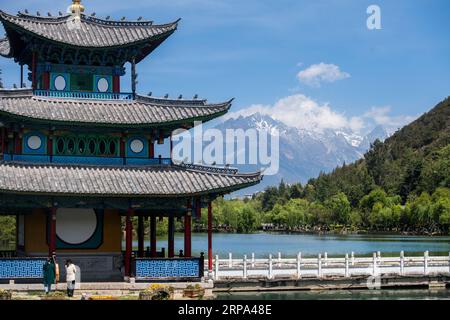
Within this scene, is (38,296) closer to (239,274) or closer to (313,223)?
(239,274)

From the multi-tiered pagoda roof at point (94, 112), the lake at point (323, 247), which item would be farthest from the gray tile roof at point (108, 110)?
the lake at point (323, 247)

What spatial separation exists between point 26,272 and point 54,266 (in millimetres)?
1697

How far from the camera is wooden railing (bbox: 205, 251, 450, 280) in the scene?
39.6 meters

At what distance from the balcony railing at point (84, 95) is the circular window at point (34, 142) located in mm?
2110

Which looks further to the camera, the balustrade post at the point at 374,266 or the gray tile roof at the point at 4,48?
the balustrade post at the point at 374,266

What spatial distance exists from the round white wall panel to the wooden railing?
656 centimetres

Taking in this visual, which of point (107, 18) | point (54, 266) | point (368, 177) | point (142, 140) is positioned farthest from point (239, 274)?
point (368, 177)

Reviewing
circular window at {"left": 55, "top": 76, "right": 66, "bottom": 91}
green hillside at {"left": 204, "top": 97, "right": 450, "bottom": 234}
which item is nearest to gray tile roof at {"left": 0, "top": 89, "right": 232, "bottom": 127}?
circular window at {"left": 55, "top": 76, "right": 66, "bottom": 91}

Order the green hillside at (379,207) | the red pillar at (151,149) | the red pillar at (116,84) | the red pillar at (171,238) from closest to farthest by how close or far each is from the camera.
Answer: the red pillar at (151,149) < the red pillar at (116,84) < the red pillar at (171,238) < the green hillside at (379,207)

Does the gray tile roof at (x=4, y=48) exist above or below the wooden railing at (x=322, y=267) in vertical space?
above

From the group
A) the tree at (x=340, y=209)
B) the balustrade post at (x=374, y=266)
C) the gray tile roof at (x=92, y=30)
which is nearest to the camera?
the gray tile roof at (x=92, y=30)

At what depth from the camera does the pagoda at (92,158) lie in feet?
111

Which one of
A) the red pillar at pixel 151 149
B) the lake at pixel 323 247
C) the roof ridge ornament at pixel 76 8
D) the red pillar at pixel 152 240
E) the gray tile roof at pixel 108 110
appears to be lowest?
the lake at pixel 323 247

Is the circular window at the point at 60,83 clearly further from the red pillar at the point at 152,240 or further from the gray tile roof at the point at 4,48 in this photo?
the red pillar at the point at 152,240
